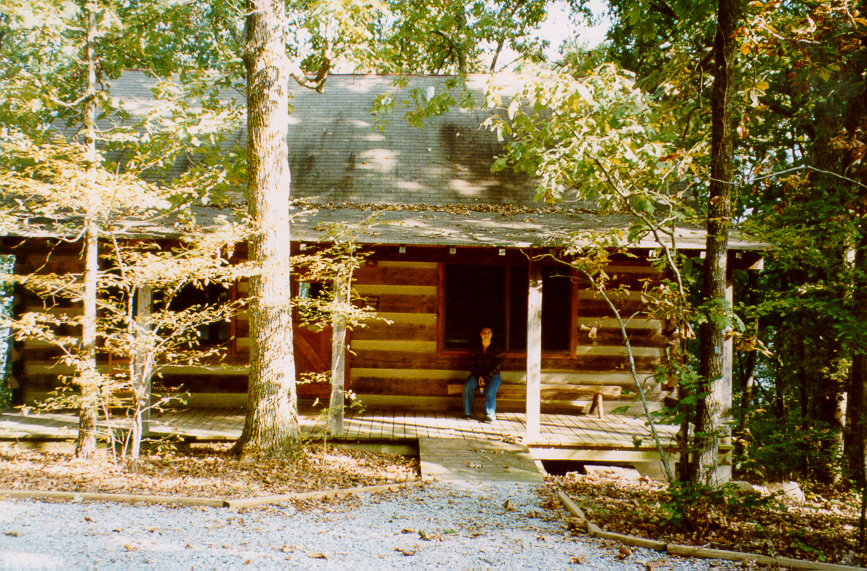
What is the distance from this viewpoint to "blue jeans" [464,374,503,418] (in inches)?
342

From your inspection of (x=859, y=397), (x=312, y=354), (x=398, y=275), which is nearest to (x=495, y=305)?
(x=398, y=275)

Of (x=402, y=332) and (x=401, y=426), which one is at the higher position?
(x=402, y=332)

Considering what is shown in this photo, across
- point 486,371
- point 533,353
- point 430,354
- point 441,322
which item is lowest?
point 486,371

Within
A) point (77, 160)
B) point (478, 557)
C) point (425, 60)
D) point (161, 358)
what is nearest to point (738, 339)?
point (478, 557)

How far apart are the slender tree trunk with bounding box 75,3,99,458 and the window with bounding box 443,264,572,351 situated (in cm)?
519

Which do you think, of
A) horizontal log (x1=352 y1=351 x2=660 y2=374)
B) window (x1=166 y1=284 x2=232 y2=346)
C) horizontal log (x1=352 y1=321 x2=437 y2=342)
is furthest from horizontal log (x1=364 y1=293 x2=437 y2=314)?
window (x1=166 y1=284 x2=232 y2=346)

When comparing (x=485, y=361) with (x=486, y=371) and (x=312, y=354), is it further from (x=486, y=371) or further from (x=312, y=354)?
(x=312, y=354)

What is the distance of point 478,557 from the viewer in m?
4.17

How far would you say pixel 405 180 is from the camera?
409 inches

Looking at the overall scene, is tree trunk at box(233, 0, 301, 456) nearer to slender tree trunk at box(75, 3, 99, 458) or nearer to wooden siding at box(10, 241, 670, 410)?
slender tree trunk at box(75, 3, 99, 458)

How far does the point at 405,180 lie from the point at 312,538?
713 cm

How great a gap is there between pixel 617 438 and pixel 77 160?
→ 290 inches

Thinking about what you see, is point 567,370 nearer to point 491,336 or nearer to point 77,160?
point 491,336

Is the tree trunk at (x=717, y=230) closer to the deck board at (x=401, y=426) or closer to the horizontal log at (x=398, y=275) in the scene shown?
the deck board at (x=401, y=426)
